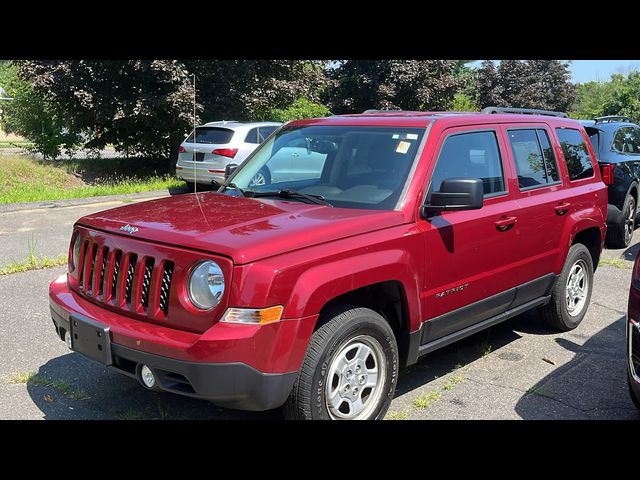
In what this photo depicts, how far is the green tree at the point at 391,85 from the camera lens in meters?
24.2

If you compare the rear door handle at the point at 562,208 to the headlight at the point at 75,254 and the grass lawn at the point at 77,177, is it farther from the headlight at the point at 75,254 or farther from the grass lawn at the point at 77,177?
the grass lawn at the point at 77,177

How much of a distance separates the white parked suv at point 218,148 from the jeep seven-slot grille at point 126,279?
949 centimetres

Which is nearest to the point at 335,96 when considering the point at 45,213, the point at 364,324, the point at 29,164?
the point at 29,164

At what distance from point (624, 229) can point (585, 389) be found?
557 centimetres

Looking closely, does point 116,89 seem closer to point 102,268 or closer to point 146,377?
point 102,268

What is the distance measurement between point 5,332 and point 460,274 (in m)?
3.83

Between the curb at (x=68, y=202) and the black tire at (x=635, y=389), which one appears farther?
the curb at (x=68, y=202)

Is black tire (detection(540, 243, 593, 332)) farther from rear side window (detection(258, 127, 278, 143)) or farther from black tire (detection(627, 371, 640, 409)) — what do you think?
rear side window (detection(258, 127, 278, 143))

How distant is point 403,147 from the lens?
4094mm

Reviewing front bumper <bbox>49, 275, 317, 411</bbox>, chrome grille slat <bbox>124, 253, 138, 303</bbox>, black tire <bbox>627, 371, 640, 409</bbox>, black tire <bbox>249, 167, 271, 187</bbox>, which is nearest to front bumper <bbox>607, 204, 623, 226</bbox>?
black tire <bbox>627, 371, 640, 409</bbox>

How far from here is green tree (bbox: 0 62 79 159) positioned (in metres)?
17.3

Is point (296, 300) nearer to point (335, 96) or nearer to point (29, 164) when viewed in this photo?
point (29, 164)

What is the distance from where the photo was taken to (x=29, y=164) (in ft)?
A: 50.5

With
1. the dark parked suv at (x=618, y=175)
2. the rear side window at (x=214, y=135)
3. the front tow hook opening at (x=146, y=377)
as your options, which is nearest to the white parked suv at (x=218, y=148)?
the rear side window at (x=214, y=135)
